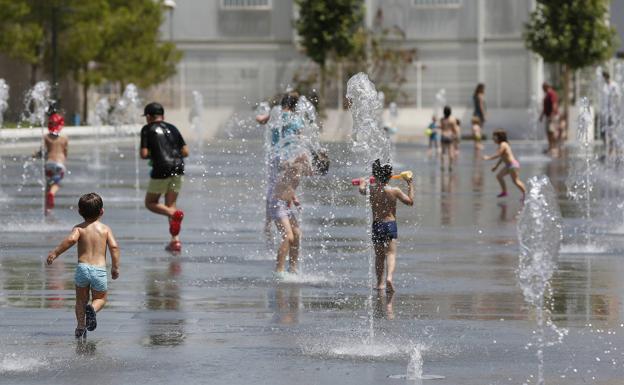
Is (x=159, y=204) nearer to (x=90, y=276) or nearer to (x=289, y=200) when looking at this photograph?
(x=289, y=200)

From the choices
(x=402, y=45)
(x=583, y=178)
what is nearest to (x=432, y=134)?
(x=583, y=178)

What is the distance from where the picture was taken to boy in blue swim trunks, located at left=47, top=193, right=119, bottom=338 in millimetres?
11125

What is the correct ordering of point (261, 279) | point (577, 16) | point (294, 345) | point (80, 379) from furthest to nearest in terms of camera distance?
point (577, 16)
point (261, 279)
point (294, 345)
point (80, 379)

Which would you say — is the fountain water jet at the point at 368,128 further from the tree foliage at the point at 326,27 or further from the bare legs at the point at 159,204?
the tree foliage at the point at 326,27

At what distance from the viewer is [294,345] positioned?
10.9 m

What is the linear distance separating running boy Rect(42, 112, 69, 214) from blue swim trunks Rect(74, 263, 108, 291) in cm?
1157

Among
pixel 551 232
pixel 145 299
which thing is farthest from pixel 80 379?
pixel 145 299

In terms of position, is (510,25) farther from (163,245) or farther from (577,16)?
(163,245)

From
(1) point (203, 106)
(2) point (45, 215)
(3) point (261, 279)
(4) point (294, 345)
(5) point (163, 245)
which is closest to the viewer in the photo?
(4) point (294, 345)

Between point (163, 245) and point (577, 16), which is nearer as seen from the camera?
point (163, 245)

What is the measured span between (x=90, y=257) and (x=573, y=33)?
143 ft

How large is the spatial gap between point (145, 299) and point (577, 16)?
41.8 meters

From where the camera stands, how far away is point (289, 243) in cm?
1492

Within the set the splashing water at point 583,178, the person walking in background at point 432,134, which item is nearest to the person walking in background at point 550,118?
the person walking in background at point 432,134
